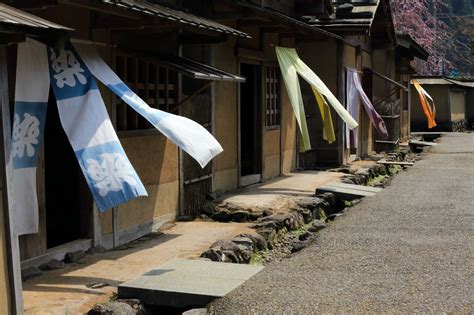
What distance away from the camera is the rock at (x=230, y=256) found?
7.75 meters

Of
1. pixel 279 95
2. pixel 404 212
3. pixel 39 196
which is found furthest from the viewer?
pixel 279 95

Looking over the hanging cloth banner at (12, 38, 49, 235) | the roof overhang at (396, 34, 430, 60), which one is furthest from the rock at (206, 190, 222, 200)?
the roof overhang at (396, 34, 430, 60)

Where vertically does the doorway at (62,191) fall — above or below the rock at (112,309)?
above

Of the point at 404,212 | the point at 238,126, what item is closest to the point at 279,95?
the point at 238,126

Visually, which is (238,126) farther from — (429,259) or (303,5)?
(429,259)

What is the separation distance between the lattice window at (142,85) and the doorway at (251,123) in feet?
13.9

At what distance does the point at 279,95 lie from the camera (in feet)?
50.6

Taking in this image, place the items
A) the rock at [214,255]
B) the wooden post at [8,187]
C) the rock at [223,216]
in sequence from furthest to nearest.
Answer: the rock at [223,216], the rock at [214,255], the wooden post at [8,187]

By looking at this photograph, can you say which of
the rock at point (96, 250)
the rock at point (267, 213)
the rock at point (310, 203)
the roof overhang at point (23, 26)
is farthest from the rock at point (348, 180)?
the roof overhang at point (23, 26)

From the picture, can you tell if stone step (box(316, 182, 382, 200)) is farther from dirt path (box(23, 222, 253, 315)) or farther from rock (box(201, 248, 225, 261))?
rock (box(201, 248, 225, 261))

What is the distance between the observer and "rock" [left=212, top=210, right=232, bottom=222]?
1059 cm

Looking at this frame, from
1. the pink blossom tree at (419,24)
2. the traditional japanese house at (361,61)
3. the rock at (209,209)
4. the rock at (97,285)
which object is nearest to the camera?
the rock at (97,285)

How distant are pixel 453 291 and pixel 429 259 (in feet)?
4.41

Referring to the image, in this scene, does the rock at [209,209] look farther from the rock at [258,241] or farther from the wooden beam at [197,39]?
the wooden beam at [197,39]
